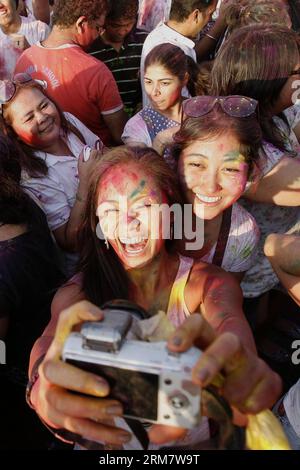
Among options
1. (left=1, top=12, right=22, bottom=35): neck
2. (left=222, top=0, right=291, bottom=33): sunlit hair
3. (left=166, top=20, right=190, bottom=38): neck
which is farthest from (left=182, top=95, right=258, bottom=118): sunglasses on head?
(left=1, top=12, right=22, bottom=35): neck

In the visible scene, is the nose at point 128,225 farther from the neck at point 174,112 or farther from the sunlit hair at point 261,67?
the neck at point 174,112

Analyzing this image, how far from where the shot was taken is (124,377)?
96 centimetres

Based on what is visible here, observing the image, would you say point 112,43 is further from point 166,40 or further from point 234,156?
point 234,156

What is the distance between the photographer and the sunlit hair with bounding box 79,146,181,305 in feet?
5.24

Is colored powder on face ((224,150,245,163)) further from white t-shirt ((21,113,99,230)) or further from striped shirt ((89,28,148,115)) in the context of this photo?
striped shirt ((89,28,148,115))

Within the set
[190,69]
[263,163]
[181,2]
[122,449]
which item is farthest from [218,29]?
[122,449]

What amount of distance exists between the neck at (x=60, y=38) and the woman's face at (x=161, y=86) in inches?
19.7

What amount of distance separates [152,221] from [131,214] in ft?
0.24

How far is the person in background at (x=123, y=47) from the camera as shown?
3340 millimetres

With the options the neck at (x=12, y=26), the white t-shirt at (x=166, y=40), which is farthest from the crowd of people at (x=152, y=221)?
the neck at (x=12, y=26)

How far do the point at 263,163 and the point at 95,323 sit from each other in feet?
3.97

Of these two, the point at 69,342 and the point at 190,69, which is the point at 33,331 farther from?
the point at 190,69

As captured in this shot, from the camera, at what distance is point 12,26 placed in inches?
142

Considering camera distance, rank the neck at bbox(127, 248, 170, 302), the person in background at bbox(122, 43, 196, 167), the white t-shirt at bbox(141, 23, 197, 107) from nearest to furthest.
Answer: the neck at bbox(127, 248, 170, 302) < the person in background at bbox(122, 43, 196, 167) < the white t-shirt at bbox(141, 23, 197, 107)
